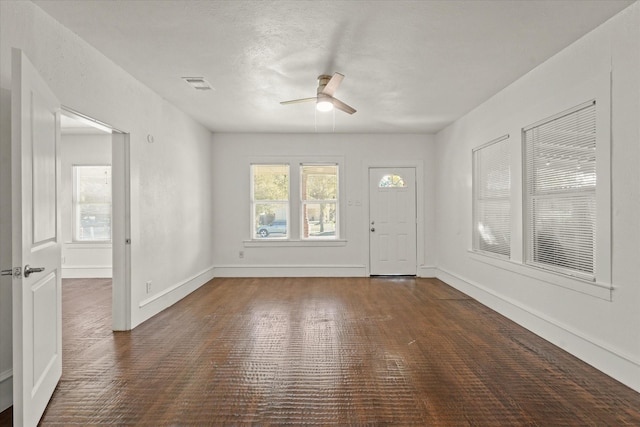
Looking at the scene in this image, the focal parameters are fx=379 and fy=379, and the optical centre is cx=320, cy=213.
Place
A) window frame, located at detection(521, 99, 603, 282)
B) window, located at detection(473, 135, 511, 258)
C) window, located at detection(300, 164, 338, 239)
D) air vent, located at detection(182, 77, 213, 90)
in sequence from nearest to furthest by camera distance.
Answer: window frame, located at detection(521, 99, 603, 282) → air vent, located at detection(182, 77, 213, 90) → window, located at detection(473, 135, 511, 258) → window, located at detection(300, 164, 338, 239)

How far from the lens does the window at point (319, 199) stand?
6.95 m

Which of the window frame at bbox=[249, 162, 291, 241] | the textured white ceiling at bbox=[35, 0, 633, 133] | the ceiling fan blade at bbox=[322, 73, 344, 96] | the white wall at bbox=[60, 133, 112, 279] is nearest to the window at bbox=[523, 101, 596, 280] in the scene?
the textured white ceiling at bbox=[35, 0, 633, 133]

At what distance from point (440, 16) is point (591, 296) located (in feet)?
7.99

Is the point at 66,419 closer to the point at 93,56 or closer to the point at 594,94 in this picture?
the point at 93,56

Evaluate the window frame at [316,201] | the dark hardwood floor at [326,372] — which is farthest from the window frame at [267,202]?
the dark hardwood floor at [326,372]

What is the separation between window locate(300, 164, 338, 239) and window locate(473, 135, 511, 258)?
8.46 ft

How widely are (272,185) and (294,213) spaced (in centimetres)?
65

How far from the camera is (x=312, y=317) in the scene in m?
4.28

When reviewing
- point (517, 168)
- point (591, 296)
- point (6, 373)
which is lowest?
point (6, 373)

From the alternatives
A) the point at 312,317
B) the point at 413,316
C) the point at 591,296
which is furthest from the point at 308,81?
the point at 591,296

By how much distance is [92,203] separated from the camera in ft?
23.1

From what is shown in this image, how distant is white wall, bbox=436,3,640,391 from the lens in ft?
8.50

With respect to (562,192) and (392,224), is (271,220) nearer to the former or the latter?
(392,224)

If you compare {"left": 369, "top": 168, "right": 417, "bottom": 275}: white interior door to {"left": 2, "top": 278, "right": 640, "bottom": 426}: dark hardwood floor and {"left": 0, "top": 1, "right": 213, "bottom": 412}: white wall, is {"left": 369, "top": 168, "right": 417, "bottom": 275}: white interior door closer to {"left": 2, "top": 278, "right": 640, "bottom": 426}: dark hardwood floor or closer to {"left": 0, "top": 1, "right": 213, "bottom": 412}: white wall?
{"left": 2, "top": 278, "right": 640, "bottom": 426}: dark hardwood floor
